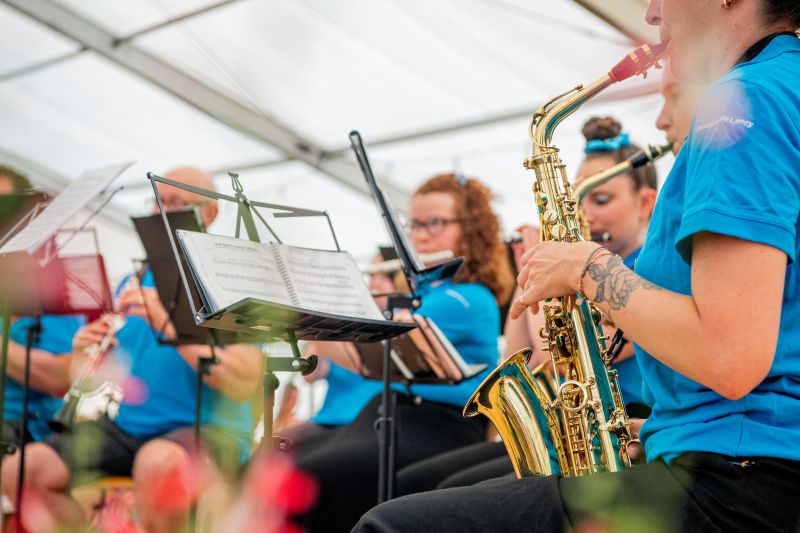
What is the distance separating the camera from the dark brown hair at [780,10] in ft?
4.96

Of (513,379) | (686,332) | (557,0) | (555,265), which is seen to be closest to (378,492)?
(513,379)

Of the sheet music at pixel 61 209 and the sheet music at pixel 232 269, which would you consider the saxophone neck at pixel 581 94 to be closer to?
the sheet music at pixel 232 269

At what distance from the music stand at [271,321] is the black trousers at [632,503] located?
0.64 m

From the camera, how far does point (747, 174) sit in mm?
1308

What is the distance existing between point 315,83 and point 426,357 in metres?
5.45

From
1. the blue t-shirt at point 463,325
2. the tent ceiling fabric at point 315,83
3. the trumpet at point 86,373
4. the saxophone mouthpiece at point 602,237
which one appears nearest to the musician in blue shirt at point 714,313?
the saxophone mouthpiece at point 602,237

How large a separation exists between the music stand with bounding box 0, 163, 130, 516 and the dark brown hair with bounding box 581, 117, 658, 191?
1900 mm

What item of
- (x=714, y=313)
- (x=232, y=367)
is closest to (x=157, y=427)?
(x=232, y=367)

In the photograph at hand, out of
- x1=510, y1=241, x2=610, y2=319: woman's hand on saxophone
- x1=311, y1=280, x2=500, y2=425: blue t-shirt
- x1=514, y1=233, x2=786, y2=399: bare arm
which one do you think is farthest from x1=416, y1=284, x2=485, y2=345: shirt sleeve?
x1=514, y1=233, x2=786, y2=399: bare arm

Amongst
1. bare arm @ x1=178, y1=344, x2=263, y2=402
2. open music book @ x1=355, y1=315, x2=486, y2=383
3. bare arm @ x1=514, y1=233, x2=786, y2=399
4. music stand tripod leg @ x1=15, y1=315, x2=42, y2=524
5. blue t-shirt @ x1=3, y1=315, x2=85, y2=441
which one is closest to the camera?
bare arm @ x1=514, y1=233, x2=786, y2=399

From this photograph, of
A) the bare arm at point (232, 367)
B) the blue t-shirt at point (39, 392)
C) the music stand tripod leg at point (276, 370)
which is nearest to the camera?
the music stand tripod leg at point (276, 370)

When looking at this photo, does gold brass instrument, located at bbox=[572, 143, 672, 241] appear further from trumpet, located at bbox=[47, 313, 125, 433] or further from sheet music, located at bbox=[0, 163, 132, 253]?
trumpet, located at bbox=[47, 313, 125, 433]

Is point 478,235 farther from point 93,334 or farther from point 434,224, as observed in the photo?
point 93,334

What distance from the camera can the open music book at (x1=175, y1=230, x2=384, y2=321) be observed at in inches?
79.0
